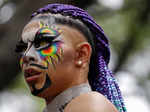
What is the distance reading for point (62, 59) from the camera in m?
3.02

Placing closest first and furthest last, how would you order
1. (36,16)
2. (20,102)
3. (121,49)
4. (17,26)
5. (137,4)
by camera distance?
1. (36,16)
2. (17,26)
3. (137,4)
4. (121,49)
5. (20,102)

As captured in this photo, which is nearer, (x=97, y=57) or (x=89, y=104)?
(x=89, y=104)

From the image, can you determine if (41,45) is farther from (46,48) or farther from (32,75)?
(32,75)

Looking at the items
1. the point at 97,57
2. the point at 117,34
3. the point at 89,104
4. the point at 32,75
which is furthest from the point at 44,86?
the point at 117,34

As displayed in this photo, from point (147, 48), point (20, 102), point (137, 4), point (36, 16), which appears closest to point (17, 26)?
point (36, 16)

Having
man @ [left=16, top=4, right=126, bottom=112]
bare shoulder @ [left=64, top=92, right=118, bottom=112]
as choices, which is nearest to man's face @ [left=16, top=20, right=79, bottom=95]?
man @ [left=16, top=4, right=126, bottom=112]

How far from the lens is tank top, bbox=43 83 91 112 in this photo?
3000 mm

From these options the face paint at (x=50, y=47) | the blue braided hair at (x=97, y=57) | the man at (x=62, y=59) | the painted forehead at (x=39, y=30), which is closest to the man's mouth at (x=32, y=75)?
the man at (x=62, y=59)

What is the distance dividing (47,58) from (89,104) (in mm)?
455

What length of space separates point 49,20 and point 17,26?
319cm

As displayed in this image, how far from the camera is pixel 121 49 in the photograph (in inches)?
394

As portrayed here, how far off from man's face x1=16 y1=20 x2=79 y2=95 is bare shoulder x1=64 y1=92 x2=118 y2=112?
18 centimetres

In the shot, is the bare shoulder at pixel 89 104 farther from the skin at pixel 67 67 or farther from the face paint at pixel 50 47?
the face paint at pixel 50 47

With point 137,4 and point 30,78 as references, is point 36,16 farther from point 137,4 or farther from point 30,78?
point 137,4
